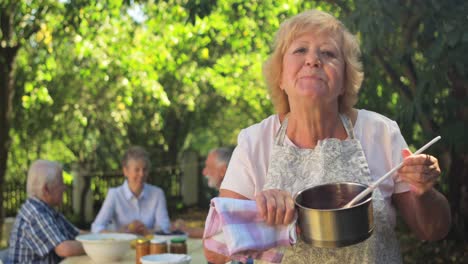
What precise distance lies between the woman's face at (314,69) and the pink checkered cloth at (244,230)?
368 mm

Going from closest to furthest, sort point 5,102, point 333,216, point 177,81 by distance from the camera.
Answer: point 333,216
point 5,102
point 177,81

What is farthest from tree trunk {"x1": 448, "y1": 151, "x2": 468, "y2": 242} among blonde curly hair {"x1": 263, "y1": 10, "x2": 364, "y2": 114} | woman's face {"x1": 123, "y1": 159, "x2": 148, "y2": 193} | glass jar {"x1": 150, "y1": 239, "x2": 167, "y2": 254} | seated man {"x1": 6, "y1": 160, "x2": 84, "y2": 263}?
blonde curly hair {"x1": 263, "y1": 10, "x2": 364, "y2": 114}

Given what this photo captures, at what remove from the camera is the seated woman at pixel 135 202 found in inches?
224

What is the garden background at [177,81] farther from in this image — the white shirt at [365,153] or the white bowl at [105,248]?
the white bowl at [105,248]

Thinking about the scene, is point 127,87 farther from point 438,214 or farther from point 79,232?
point 438,214

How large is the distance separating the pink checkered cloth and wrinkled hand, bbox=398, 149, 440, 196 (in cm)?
32

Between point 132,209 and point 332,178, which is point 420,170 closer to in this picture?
point 332,178

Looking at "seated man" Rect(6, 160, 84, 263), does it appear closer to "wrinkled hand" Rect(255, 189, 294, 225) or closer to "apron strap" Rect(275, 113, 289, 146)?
"apron strap" Rect(275, 113, 289, 146)

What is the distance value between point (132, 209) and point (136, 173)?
12.7 inches

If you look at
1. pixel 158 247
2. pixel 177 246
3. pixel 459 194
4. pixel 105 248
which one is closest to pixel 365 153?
pixel 158 247

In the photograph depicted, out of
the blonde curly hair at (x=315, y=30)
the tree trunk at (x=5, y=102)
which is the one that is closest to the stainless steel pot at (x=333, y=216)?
the blonde curly hair at (x=315, y=30)

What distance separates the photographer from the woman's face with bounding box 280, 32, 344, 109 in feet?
6.07

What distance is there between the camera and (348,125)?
1.96m

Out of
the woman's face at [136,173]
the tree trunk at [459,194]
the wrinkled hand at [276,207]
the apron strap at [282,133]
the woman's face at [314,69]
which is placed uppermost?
the woman's face at [314,69]
